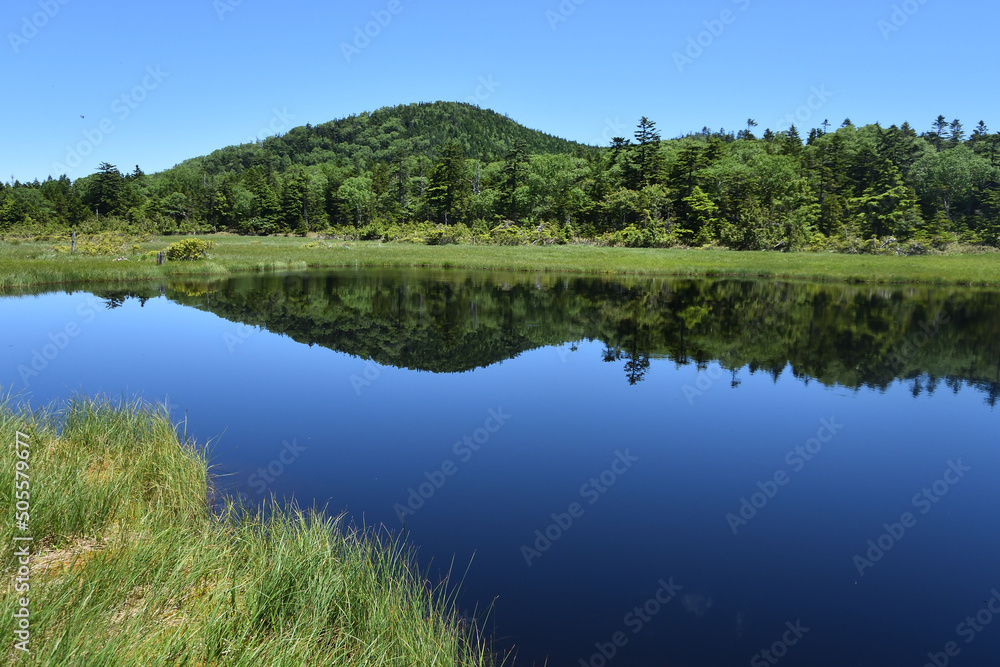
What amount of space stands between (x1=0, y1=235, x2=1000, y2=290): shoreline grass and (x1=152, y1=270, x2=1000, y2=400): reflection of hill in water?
4011mm

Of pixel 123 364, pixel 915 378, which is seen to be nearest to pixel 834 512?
pixel 915 378

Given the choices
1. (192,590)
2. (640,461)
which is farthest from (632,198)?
(192,590)

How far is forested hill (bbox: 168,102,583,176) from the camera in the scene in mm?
148125

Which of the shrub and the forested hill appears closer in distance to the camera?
the shrub

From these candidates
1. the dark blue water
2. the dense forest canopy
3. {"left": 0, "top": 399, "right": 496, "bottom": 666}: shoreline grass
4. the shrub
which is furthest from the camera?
the dense forest canopy

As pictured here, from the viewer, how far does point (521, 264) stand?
4800 centimetres

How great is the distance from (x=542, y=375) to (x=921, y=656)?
10.8 m

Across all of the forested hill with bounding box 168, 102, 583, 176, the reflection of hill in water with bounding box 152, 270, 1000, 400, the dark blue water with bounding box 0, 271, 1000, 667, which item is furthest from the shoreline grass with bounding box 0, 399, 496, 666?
the forested hill with bounding box 168, 102, 583, 176

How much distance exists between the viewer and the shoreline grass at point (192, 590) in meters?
3.48

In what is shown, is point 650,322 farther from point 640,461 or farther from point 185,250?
point 185,250

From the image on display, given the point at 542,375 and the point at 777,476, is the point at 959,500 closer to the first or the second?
the point at 777,476

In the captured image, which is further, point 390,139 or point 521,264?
point 390,139

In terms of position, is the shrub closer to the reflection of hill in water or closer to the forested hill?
the reflection of hill in water

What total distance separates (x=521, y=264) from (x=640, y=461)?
3934 centimetres
